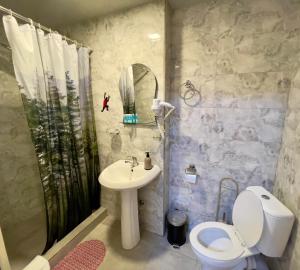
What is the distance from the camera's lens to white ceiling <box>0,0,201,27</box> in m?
1.48

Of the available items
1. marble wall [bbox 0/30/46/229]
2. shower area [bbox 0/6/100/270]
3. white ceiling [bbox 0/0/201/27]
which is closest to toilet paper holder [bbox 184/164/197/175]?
shower area [bbox 0/6/100/270]

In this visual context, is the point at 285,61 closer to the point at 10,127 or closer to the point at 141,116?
the point at 141,116

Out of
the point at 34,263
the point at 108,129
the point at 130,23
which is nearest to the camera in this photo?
the point at 34,263

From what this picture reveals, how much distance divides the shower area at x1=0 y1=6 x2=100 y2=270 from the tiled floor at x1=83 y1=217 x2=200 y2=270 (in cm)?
42

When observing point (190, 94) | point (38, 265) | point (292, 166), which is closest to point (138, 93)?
point (190, 94)

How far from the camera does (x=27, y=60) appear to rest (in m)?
1.30

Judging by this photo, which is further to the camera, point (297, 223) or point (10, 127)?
point (10, 127)

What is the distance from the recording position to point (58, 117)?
61.7 inches

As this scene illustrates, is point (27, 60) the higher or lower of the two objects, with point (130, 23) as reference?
lower

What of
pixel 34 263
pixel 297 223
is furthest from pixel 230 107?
pixel 34 263

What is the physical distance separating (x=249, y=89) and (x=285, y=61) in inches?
12.0

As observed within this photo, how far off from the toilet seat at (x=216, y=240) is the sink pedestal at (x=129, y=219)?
23.2 inches

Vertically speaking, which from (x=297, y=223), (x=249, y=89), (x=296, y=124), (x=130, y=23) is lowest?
(x=297, y=223)

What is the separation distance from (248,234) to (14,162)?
235 cm
